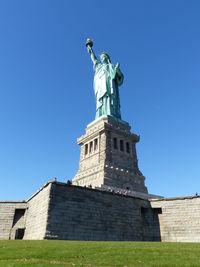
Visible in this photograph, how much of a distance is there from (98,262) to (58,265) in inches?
67.9

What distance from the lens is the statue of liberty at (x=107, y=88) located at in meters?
46.0

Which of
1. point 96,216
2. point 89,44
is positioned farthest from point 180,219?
point 89,44

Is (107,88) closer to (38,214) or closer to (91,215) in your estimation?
(91,215)

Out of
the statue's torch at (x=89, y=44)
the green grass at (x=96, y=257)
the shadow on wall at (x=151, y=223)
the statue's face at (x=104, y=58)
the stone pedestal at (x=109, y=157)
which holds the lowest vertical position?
the green grass at (x=96, y=257)

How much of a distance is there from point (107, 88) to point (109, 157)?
572 inches

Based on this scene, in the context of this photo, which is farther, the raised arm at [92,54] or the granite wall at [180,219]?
the raised arm at [92,54]

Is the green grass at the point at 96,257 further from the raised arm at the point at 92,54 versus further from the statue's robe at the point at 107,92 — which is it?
the raised arm at the point at 92,54

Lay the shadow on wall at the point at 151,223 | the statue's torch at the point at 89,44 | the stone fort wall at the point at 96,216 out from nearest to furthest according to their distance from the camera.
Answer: the stone fort wall at the point at 96,216
the shadow on wall at the point at 151,223
the statue's torch at the point at 89,44

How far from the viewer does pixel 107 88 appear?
46625 mm

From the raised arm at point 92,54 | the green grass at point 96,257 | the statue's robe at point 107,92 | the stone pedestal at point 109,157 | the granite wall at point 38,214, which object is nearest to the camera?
the green grass at point 96,257

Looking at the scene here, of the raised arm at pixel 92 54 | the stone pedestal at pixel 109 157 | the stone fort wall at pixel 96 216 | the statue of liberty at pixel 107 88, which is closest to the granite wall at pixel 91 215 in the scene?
the stone fort wall at pixel 96 216

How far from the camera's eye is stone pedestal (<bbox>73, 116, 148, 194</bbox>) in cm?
3603

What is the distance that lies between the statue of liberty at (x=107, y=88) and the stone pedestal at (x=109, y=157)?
320cm

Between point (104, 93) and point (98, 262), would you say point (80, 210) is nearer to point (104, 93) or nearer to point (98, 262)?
point (98, 262)
